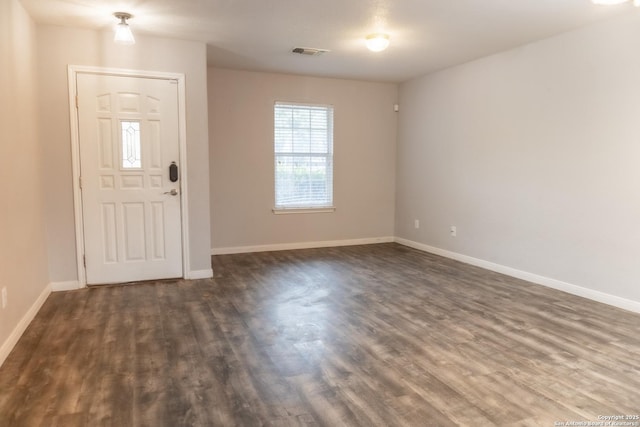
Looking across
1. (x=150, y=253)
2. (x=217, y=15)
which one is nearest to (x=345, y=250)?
(x=150, y=253)

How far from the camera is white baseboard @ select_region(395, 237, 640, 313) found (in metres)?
3.65

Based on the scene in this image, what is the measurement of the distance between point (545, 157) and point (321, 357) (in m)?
3.09

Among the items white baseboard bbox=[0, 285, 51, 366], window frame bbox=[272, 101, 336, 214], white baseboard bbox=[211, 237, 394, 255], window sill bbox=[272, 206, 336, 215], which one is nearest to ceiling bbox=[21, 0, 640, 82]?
window frame bbox=[272, 101, 336, 214]

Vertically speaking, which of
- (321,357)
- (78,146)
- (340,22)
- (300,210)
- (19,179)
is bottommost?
(321,357)

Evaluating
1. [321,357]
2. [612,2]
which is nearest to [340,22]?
[612,2]

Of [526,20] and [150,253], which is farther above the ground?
[526,20]

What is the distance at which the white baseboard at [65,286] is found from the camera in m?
4.08

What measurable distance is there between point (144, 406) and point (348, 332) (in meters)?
1.44

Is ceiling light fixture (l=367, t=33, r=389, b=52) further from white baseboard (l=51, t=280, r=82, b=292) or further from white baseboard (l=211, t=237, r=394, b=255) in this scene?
white baseboard (l=51, t=280, r=82, b=292)

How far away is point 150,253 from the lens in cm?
441

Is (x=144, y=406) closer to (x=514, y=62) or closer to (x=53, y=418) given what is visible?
(x=53, y=418)

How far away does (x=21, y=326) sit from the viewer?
3035mm

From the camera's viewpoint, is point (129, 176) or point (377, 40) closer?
point (377, 40)

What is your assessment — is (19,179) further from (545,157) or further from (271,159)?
(545,157)
